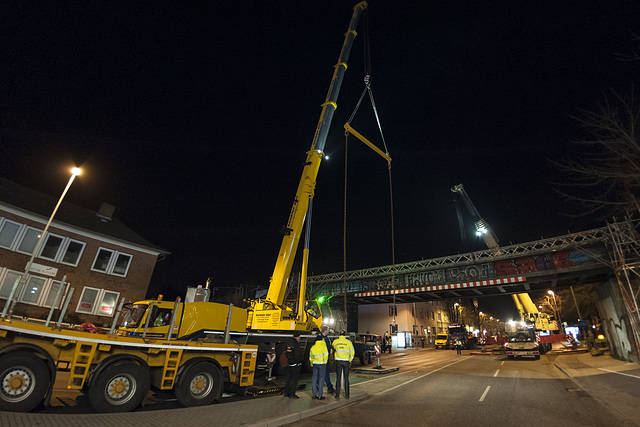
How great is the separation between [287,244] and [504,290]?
20.9 m

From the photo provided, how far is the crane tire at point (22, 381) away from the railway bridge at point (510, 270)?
9.56 meters

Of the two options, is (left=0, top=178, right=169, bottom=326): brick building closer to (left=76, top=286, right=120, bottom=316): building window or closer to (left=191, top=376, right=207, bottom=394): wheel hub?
(left=76, top=286, right=120, bottom=316): building window

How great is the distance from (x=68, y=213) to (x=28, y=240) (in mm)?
3542

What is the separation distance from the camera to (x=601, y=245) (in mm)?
17281

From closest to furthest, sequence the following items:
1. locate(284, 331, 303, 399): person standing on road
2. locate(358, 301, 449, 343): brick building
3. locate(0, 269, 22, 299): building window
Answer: locate(284, 331, 303, 399): person standing on road, locate(0, 269, 22, 299): building window, locate(358, 301, 449, 343): brick building

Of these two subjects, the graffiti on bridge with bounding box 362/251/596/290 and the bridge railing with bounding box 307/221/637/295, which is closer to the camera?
the bridge railing with bounding box 307/221/637/295

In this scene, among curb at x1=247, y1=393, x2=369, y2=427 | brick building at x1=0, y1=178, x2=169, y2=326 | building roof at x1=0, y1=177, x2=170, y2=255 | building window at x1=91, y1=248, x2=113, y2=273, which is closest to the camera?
curb at x1=247, y1=393, x2=369, y2=427

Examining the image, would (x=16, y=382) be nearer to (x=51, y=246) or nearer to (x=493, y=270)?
(x=51, y=246)

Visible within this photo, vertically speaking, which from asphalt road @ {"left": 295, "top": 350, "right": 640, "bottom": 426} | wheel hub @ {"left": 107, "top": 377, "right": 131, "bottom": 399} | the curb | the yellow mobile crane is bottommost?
the curb

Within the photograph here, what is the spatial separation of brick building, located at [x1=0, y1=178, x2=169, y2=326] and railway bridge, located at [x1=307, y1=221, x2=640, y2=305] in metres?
16.5

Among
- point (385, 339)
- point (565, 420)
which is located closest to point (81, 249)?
point (565, 420)

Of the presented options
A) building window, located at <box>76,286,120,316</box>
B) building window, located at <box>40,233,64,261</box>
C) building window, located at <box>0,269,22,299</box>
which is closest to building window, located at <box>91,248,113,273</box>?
building window, located at <box>76,286,120,316</box>

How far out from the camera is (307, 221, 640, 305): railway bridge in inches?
651

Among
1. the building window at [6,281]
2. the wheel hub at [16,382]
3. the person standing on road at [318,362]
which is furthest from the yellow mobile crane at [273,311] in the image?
the building window at [6,281]
